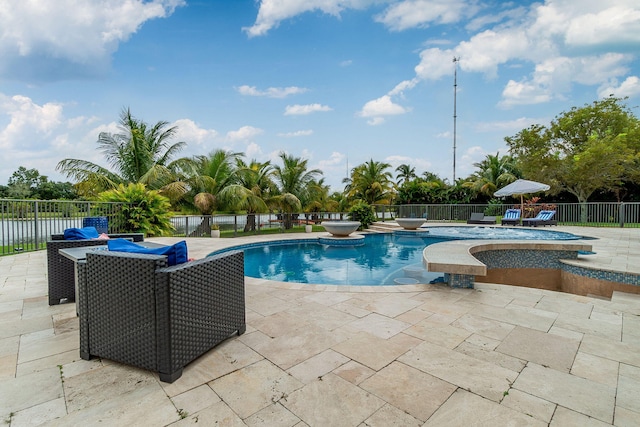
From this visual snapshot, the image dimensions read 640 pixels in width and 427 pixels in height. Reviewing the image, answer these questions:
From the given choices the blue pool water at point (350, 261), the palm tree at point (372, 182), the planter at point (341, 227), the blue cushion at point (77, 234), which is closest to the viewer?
the blue cushion at point (77, 234)

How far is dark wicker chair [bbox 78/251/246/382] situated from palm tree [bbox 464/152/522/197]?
71.7 feet

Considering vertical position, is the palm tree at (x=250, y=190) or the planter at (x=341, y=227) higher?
the palm tree at (x=250, y=190)

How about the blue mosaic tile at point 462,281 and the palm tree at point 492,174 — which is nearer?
the blue mosaic tile at point 462,281

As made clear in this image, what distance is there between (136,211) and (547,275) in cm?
1143

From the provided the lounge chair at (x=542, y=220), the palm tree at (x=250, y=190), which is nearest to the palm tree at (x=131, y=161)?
the palm tree at (x=250, y=190)

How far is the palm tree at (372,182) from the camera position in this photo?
64.2 ft

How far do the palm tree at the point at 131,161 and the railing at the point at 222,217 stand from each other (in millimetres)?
2442

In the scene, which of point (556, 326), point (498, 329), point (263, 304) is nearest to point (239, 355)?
point (263, 304)

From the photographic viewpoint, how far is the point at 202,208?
12.0m

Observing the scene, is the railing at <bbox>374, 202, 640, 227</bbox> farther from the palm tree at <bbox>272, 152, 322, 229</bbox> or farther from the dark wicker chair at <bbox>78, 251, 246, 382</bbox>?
the dark wicker chair at <bbox>78, 251, 246, 382</bbox>

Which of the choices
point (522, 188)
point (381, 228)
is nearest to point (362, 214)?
point (381, 228)

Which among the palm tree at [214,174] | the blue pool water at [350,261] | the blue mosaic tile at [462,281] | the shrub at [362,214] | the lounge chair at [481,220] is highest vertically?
the palm tree at [214,174]

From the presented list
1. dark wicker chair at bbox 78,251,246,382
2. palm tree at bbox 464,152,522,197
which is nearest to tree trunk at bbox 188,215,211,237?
dark wicker chair at bbox 78,251,246,382

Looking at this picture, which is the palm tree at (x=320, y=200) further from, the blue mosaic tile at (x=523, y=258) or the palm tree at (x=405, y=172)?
the palm tree at (x=405, y=172)
